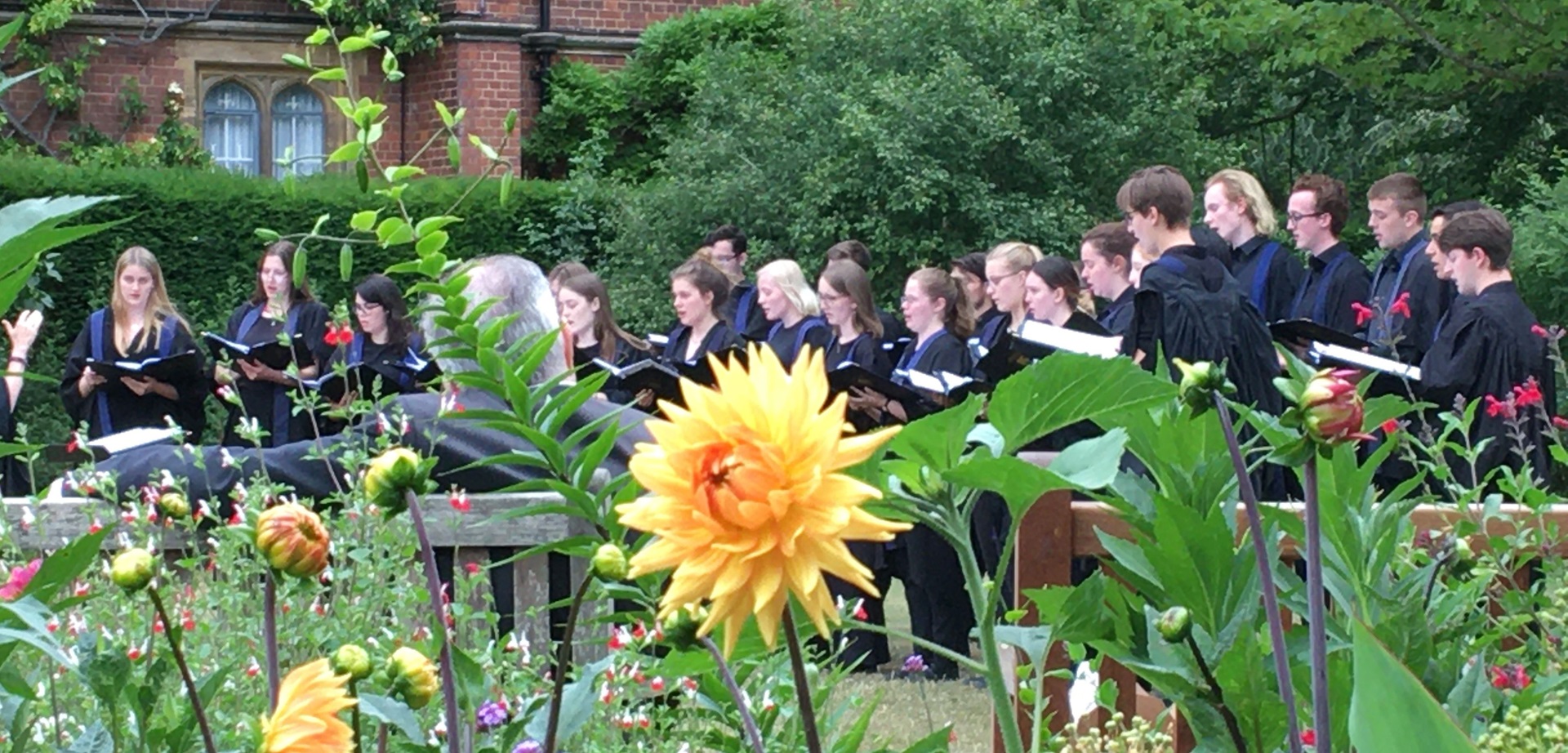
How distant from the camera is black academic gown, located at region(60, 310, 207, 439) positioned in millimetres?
10719

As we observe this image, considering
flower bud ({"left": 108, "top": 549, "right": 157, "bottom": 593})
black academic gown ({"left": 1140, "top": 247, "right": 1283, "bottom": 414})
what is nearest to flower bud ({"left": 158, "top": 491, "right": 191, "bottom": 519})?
flower bud ({"left": 108, "top": 549, "right": 157, "bottom": 593})

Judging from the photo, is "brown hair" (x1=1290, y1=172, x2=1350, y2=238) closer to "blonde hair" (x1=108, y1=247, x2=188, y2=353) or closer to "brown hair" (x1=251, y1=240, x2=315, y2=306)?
"brown hair" (x1=251, y1=240, x2=315, y2=306)

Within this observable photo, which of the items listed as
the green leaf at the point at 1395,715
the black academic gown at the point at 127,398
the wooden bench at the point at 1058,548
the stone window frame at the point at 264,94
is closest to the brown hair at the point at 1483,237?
the wooden bench at the point at 1058,548

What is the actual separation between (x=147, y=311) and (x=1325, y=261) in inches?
239

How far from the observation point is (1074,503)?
3.96 m

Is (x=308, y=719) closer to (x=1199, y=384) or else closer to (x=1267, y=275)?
(x=1199, y=384)

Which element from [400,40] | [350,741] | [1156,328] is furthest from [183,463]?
[400,40]

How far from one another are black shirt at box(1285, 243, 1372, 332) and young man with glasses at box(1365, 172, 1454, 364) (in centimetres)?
9

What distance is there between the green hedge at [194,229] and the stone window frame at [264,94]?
281 centimetres

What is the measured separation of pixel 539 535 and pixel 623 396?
4932 mm

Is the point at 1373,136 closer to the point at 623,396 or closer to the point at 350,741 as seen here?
the point at 623,396

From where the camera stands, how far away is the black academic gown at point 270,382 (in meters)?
11.0

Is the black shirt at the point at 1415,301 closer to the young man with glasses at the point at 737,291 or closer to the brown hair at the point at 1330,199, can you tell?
the brown hair at the point at 1330,199

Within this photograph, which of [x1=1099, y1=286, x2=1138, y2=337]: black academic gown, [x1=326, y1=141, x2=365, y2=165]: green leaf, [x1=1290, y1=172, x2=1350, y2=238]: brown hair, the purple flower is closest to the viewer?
[x1=326, y1=141, x2=365, y2=165]: green leaf
